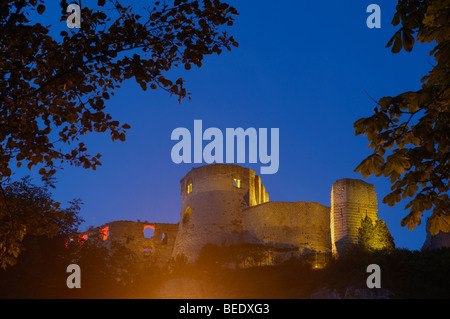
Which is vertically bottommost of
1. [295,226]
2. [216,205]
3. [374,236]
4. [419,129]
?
[419,129]

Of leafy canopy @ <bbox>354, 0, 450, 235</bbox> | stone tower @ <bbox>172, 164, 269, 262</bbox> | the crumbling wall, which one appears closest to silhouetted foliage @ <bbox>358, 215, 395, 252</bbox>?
the crumbling wall

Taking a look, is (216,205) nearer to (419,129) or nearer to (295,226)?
(295,226)

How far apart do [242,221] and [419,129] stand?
131 feet

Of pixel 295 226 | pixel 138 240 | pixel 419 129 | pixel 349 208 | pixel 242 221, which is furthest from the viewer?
pixel 138 240

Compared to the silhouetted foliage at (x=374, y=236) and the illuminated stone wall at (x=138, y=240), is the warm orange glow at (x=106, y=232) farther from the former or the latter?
the silhouetted foliage at (x=374, y=236)

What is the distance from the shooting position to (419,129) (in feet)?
25.1

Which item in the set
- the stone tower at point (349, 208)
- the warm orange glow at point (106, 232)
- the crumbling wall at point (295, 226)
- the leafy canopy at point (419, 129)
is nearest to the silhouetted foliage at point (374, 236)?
the stone tower at point (349, 208)

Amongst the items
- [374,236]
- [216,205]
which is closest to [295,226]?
[374,236]

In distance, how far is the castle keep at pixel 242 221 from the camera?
129 ft

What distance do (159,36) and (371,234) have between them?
3113 centimetres

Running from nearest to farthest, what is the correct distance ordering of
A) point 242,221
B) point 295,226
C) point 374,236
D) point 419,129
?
point 419,129 → point 374,236 → point 295,226 → point 242,221

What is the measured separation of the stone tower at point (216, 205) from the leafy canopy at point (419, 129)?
126ft
